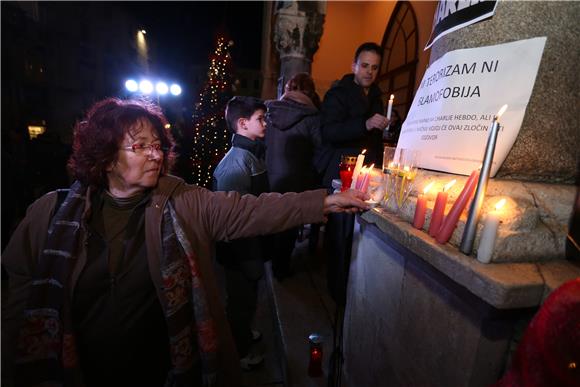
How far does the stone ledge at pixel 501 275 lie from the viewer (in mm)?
923

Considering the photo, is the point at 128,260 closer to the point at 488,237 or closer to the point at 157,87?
the point at 488,237

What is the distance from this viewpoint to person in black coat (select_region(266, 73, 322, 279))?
376cm

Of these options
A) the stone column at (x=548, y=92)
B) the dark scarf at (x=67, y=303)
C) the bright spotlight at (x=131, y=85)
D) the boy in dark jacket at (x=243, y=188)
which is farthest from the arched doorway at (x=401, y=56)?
the bright spotlight at (x=131, y=85)

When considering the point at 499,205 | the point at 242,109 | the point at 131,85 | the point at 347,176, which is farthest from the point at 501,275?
the point at 131,85

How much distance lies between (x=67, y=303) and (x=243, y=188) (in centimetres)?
146

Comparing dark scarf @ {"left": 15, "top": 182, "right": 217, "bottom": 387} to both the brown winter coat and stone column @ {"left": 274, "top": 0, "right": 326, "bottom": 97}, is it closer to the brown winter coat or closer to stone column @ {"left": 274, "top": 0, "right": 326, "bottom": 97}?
the brown winter coat

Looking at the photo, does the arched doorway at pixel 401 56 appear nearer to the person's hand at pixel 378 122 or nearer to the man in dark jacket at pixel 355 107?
the man in dark jacket at pixel 355 107

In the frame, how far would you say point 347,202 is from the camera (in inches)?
70.9

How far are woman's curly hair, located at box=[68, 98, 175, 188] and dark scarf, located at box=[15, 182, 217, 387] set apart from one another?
0.35 feet

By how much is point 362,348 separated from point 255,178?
1.63 m

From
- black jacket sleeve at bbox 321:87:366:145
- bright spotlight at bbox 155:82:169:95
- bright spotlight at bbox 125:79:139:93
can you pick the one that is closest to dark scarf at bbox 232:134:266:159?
black jacket sleeve at bbox 321:87:366:145

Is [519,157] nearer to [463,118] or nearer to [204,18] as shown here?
[463,118]

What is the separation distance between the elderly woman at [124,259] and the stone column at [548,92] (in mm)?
826

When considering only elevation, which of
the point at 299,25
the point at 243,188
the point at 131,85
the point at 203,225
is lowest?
the point at 203,225
